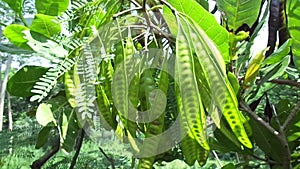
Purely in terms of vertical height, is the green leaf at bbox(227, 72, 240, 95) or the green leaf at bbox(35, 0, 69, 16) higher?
the green leaf at bbox(35, 0, 69, 16)

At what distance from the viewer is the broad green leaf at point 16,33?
1.58ft

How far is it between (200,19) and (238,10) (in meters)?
0.12

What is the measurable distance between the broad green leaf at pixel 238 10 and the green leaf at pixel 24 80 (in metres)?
0.24

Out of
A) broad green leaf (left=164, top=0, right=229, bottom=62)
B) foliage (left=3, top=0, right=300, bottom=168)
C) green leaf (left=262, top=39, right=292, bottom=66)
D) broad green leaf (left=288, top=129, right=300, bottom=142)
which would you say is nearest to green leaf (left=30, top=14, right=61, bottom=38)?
foliage (left=3, top=0, right=300, bottom=168)

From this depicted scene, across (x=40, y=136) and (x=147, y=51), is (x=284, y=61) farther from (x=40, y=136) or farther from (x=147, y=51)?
(x=40, y=136)

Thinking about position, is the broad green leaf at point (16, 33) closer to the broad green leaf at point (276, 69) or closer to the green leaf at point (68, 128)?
the green leaf at point (68, 128)

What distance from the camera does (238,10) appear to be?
0.52 m

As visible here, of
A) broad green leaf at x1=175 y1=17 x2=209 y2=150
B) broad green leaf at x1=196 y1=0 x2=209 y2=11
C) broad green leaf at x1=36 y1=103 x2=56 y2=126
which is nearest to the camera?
broad green leaf at x1=175 y1=17 x2=209 y2=150

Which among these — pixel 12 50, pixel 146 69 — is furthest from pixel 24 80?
pixel 146 69

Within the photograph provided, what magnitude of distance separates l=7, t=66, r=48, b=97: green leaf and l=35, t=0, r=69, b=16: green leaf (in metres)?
0.07

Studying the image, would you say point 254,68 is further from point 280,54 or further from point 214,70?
point 214,70

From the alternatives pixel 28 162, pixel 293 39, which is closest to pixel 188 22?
pixel 293 39

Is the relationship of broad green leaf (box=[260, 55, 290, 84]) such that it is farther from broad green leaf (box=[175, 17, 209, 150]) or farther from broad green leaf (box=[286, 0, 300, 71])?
broad green leaf (box=[175, 17, 209, 150])

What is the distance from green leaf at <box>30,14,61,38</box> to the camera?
49 cm
